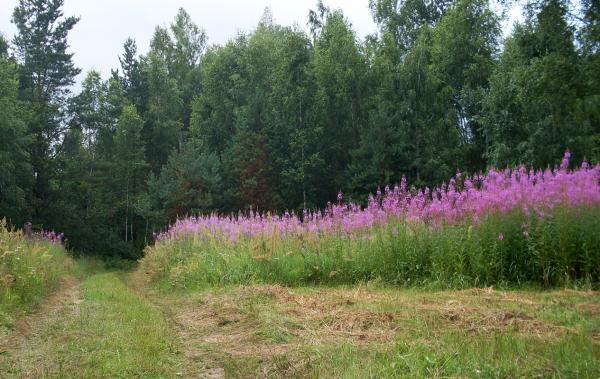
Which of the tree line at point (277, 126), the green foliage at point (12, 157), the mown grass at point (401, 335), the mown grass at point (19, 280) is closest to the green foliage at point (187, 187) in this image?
the tree line at point (277, 126)

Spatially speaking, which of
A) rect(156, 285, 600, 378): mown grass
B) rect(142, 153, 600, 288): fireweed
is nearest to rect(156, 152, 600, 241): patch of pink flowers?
rect(142, 153, 600, 288): fireweed

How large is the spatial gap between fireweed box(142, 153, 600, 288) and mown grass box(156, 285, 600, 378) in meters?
1.20

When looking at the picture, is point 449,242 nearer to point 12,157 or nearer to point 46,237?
point 46,237

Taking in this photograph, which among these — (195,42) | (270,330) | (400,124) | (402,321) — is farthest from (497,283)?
(195,42)

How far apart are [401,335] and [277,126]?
39775 mm

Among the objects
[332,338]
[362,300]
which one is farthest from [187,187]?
[332,338]

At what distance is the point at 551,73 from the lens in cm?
1062

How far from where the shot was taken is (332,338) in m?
4.91

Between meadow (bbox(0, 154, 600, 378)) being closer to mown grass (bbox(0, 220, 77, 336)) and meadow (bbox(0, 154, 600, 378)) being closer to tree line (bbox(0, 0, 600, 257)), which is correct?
mown grass (bbox(0, 220, 77, 336))

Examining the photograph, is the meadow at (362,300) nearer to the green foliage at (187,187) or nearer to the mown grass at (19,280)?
the mown grass at (19,280)

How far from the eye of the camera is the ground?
3.83 metres

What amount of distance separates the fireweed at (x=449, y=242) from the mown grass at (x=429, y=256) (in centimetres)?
2

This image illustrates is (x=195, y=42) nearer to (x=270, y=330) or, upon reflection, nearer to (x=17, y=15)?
(x=17, y=15)

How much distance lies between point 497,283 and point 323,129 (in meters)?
36.8
